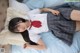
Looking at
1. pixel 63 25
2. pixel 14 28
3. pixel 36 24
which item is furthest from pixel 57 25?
pixel 14 28

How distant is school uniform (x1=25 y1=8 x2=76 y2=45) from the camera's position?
115cm

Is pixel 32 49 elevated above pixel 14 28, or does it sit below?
below

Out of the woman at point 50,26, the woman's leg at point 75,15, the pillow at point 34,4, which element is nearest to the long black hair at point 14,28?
the woman at point 50,26

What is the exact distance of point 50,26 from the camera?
1169mm

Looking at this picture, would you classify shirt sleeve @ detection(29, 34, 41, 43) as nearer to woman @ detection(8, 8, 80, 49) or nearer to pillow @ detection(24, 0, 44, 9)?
woman @ detection(8, 8, 80, 49)

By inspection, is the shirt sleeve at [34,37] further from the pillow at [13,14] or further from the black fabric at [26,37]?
the pillow at [13,14]

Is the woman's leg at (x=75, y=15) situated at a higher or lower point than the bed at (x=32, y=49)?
higher

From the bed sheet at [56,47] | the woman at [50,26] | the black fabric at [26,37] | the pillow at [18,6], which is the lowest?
the bed sheet at [56,47]

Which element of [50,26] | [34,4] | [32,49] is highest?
[34,4]

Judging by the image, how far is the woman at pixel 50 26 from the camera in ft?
3.77

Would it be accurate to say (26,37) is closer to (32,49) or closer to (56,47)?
(32,49)

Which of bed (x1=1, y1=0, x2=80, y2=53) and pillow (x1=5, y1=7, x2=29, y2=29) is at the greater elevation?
pillow (x1=5, y1=7, x2=29, y2=29)

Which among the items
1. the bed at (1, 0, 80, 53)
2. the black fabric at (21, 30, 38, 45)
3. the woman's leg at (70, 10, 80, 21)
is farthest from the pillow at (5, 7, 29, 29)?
the woman's leg at (70, 10, 80, 21)

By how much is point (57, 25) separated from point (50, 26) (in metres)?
0.05
